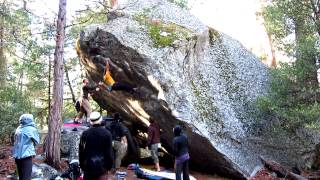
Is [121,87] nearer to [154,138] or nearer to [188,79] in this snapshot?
[154,138]

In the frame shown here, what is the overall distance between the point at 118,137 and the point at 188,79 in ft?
10.1

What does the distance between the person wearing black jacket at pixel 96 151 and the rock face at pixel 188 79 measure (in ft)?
18.1

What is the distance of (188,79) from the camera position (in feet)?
40.6

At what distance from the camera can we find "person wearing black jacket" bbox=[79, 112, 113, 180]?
591cm

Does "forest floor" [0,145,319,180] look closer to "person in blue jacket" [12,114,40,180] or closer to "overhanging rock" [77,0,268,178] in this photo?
"overhanging rock" [77,0,268,178]

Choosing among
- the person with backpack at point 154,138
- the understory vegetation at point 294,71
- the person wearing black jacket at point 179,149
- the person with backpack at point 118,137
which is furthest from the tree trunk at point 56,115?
the understory vegetation at point 294,71

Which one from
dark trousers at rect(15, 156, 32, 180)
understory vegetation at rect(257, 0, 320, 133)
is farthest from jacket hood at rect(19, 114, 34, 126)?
understory vegetation at rect(257, 0, 320, 133)

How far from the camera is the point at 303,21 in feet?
41.0

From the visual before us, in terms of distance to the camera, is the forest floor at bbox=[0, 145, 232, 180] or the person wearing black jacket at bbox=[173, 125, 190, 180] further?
the forest floor at bbox=[0, 145, 232, 180]

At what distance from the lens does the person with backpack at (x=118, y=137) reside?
11.3 meters

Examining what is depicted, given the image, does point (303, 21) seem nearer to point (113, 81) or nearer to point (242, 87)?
point (242, 87)

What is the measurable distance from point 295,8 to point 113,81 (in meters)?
6.78

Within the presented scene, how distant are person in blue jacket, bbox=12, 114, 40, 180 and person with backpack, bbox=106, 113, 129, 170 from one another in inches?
142

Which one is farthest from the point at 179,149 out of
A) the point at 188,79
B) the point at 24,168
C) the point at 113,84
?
the point at 113,84
